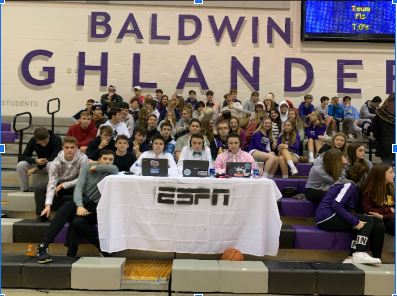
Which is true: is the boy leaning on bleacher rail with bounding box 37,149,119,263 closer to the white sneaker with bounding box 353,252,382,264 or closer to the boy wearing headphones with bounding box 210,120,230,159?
the boy wearing headphones with bounding box 210,120,230,159

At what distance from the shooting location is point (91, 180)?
4793 mm

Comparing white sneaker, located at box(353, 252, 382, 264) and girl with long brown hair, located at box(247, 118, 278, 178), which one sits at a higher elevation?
girl with long brown hair, located at box(247, 118, 278, 178)

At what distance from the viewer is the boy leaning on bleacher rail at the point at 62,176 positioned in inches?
195

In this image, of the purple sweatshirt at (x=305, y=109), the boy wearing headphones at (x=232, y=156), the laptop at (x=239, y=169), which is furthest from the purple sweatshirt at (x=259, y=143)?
the purple sweatshirt at (x=305, y=109)

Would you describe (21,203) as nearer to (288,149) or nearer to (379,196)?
(288,149)

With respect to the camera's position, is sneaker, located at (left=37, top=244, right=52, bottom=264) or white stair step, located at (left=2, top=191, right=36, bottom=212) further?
white stair step, located at (left=2, top=191, right=36, bottom=212)

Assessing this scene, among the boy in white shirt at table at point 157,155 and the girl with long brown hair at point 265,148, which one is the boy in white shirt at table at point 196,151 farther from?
the girl with long brown hair at point 265,148

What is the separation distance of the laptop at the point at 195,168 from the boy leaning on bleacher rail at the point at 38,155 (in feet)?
7.41

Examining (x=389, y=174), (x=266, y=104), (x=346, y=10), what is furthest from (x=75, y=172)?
(x=346, y=10)

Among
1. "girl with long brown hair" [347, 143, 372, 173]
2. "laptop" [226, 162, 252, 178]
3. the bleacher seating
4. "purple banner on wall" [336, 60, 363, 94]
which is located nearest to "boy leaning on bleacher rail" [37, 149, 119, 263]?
the bleacher seating

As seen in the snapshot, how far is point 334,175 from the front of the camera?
4980 millimetres

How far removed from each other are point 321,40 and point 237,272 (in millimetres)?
8980

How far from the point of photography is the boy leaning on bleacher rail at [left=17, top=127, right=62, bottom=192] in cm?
577

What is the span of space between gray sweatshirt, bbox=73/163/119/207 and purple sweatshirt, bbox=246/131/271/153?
2.87m
